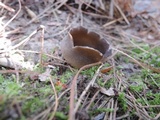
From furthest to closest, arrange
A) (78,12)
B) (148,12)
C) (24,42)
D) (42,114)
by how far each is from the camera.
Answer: (148,12), (78,12), (24,42), (42,114)

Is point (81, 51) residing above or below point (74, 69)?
above

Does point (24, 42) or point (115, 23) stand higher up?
point (115, 23)

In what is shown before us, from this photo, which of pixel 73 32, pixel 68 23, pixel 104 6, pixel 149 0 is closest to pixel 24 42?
pixel 73 32

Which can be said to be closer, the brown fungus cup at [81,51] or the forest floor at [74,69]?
the forest floor at [74,69]

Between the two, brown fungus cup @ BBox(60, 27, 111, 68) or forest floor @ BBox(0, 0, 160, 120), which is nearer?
forest floor @ BBox(0, 0, 160, 120)

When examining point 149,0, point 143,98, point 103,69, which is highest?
point 149,0

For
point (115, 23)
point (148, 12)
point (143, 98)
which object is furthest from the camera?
point (148, 12)

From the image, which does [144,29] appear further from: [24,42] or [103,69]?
[24,42]

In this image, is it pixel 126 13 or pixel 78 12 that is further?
pixel 126 13
